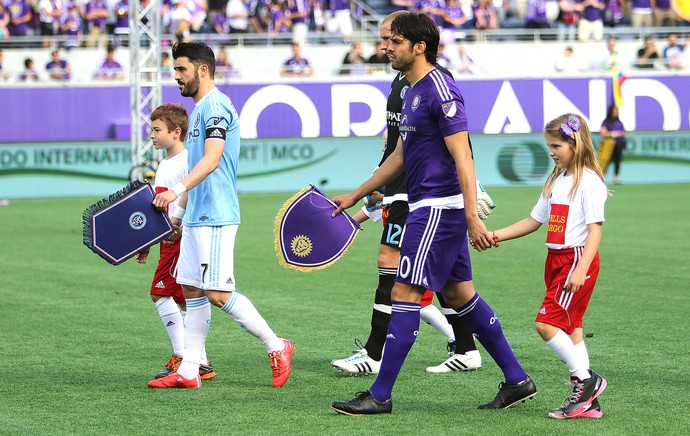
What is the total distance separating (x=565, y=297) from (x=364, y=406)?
1.23m

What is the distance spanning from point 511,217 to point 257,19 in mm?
12006

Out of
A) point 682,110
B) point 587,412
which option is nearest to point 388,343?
point 587,412

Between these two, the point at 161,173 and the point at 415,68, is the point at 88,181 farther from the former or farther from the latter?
the point at 415,68

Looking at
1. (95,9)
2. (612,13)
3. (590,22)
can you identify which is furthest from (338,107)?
(612,13)

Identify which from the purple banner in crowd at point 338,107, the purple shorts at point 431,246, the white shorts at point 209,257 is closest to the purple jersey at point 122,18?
the purple banner in crowd at point 338,107

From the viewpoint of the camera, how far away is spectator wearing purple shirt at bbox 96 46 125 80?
26.0 meters

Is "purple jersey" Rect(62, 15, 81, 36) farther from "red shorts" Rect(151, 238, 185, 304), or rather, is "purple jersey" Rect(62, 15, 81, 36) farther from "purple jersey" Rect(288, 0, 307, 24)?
"red shorts" Rect(151, 238, 185, 304)

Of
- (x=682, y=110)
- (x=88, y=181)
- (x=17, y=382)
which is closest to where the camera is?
(x=17, y=382)

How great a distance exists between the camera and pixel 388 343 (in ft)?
19.9

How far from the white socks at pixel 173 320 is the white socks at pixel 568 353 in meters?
2.67

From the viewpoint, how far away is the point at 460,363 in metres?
7.49

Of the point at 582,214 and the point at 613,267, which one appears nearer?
the point at 582,214

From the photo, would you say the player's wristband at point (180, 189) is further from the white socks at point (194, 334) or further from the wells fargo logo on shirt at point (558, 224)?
the wells fargo logo on shirt at point (558, 224)

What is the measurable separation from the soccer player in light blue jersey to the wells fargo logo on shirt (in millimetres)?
1910
